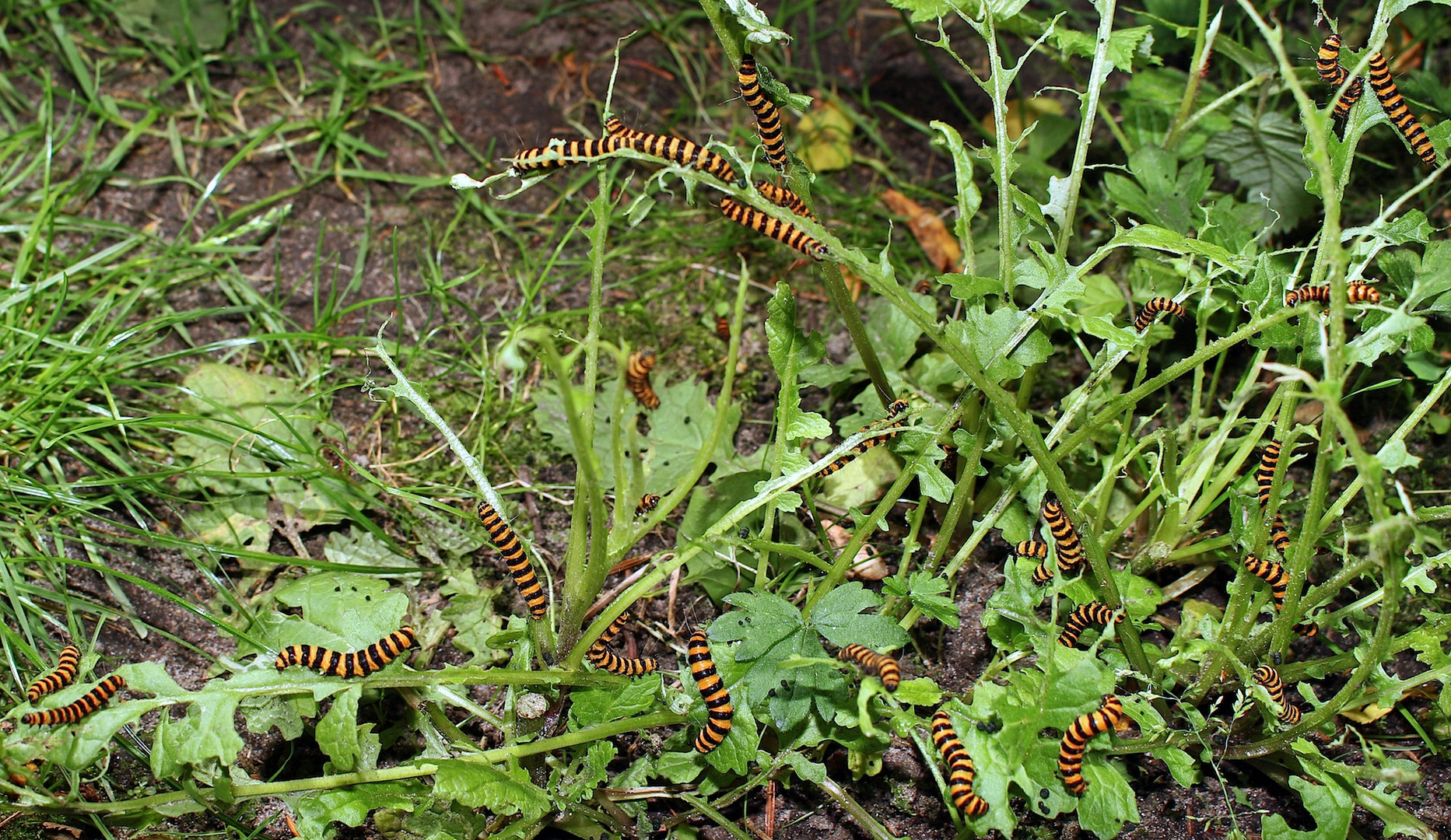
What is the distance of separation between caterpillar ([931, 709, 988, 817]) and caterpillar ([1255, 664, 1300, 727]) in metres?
0.88

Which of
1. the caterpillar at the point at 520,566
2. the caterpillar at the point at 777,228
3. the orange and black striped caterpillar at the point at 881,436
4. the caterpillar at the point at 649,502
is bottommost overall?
the caterpillar at the point at 649,502

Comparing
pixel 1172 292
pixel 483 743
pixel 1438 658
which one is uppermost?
pixel 1172 292

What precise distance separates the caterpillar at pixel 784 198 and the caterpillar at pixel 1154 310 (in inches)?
41.8

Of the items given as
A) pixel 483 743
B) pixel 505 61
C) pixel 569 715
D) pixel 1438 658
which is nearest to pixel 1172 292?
pixel 1438 658

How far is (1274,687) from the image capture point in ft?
9.42

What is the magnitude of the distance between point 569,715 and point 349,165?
→ 10.0 ft

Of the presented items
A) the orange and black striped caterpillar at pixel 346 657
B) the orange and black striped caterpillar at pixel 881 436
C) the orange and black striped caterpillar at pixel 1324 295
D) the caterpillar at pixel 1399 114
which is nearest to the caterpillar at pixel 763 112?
the orange and black striped caterpillar at pixel 881 436

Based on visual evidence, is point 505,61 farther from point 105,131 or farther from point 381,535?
point 381,535

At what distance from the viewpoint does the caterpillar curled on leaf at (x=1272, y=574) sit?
282 centimetres

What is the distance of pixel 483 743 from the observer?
3.17 meters

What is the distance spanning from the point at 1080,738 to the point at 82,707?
8.76 ft

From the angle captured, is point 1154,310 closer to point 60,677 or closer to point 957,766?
point 957,766

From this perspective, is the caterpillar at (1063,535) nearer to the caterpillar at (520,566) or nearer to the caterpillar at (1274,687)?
the caterpillar at (1274,687)

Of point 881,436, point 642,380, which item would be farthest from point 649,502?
point 881,436
